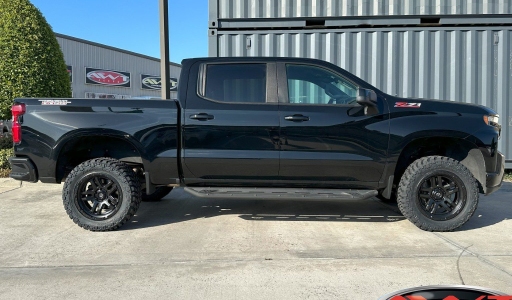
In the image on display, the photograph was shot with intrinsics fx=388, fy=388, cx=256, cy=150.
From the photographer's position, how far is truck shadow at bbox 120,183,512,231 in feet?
16.0

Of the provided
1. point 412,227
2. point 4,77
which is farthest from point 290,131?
point 4,77

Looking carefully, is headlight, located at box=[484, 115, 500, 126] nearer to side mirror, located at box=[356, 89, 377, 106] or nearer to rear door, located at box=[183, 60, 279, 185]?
side mirror, located at box=[356, 89, 377, 106]

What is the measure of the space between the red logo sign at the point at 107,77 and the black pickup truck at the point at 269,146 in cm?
2263

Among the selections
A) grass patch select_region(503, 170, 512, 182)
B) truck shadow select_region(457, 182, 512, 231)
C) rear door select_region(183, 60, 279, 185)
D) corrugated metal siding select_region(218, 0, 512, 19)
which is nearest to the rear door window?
rear door select_region(183, 60, 279, 185)

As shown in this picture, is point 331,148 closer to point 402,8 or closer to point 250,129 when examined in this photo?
point 250,129

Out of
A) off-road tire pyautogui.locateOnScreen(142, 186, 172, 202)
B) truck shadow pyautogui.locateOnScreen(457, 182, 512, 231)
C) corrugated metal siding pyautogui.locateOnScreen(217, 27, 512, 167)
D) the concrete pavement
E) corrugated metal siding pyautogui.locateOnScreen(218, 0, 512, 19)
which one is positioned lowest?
the concrete pavement

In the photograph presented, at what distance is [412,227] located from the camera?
4.58m

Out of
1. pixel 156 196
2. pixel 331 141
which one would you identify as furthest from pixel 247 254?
pixel 156 196

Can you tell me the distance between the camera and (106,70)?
26453 mm

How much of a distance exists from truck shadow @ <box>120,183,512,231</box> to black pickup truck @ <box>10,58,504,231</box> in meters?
0.59

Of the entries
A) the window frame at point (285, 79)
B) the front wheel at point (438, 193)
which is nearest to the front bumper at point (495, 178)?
the front wheel at point (438, 193)

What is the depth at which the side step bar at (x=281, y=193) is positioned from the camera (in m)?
4.16

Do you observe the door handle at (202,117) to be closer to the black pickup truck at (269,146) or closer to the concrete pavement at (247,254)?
the black pickup truck at (269,146)

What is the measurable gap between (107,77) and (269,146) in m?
24.8
